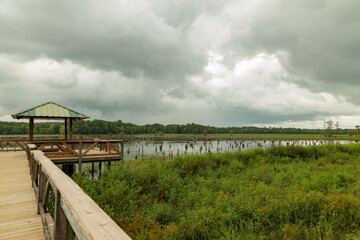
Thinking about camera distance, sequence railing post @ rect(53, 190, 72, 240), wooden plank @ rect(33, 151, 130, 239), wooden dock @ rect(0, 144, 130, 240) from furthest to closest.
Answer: railing post @ rect(53, 190, 72, 240) → wooden dock @ rect(0, 144, 130, 240) → wooden plank @ rect(33, 151, 130, 239)

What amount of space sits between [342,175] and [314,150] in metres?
8.31

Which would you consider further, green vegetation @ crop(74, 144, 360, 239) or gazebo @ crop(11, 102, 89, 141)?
gazebo @ crop(11, 102, 89, 141)

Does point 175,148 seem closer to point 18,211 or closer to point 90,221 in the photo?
point 18,211

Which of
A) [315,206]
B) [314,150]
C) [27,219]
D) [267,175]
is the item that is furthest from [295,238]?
[314,150]

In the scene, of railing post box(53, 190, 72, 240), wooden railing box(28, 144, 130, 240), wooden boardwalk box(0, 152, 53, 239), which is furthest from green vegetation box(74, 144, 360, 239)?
wooden railing box(28, 144, 130, 240)

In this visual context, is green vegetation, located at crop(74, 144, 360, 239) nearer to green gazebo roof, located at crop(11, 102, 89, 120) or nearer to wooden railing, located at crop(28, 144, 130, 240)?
wooden railing, located at crop(28, 144, 130, 240)

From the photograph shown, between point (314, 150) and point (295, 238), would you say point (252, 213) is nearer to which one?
point (295, 238)

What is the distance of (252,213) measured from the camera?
5.14 m

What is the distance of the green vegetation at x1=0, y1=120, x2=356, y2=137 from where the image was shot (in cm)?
7669

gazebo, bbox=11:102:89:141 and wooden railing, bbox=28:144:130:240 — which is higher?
gazebo, bbox=11:102:89:141

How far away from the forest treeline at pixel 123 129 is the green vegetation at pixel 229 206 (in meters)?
39.3

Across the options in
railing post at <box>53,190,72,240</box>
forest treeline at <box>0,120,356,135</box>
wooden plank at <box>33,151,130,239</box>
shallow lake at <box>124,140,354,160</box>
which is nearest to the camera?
wooden plank at <box>33,151,130,239</box>

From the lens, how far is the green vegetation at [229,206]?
4.52 m

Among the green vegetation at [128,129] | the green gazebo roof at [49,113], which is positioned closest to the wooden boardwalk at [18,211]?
Answer: the green gazebo roof at [49,113]
